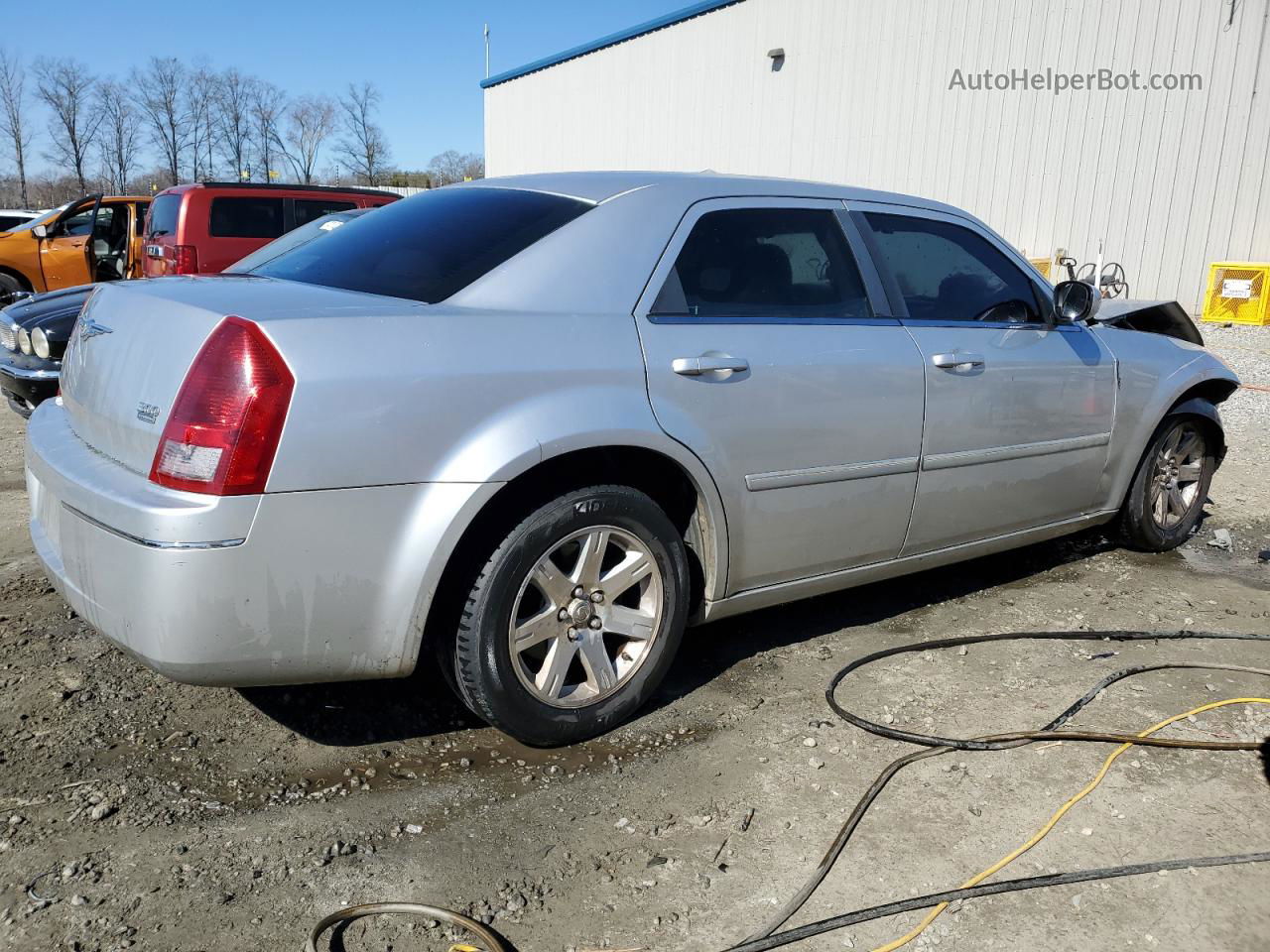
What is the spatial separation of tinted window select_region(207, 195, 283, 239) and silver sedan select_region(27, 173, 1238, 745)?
7988 mm

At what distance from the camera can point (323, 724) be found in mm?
3012

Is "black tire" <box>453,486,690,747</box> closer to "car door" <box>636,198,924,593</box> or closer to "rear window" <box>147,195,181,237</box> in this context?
"car door" <box>636,198,924,593</box>

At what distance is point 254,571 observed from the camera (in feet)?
7.62

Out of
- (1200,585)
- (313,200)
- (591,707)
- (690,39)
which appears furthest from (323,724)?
(690,39)

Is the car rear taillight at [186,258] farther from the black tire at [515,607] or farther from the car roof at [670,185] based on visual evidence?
the black tire at [515,607]

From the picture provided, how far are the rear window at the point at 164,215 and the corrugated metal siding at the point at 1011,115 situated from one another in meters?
11.2

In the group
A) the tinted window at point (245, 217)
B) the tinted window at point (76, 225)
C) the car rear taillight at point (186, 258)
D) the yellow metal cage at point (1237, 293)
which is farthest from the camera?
the tinted window at point (76, 225)

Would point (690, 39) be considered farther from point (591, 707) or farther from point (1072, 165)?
point (591, 707)

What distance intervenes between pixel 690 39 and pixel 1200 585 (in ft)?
60.7

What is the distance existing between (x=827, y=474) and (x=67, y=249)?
13.8 m

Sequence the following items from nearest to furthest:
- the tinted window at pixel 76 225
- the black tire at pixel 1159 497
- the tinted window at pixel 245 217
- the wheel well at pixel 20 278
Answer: the black tire at pixel 1159 497
the tinted window at pixel 245 217
the wheel well at pixel 20 278
the tinted window at pixel 76 225

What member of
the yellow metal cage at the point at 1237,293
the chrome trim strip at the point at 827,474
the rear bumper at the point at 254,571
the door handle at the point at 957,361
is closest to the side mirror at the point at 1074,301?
the door handle at the point at 957,361

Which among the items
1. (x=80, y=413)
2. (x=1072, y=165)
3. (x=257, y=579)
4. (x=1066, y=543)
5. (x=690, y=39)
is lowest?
(x=1066, y=543)

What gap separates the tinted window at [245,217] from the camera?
10.5m
